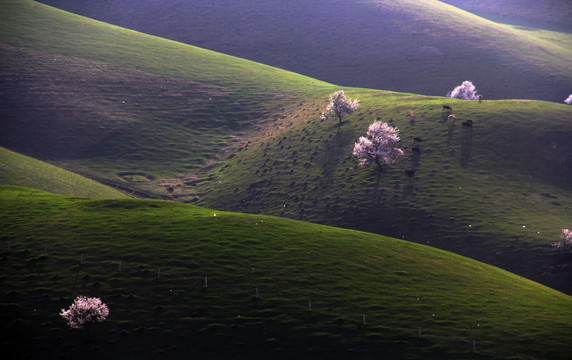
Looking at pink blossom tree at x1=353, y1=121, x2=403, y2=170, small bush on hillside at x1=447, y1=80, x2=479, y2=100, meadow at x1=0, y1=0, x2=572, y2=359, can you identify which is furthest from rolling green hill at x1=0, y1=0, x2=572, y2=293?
small bush on hillside at x1=447, y1=80, x2=479, y2=100

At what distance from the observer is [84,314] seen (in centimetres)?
3478

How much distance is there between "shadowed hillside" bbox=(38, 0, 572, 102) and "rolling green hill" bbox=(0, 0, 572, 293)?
1163 inches

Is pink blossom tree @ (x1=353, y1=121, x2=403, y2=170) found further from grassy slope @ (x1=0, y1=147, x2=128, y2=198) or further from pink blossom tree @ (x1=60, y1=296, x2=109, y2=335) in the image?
pink blossom tree @ (x1=60, y1=296, x2=109, y2=335)

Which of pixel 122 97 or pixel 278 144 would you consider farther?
pixel 122 97

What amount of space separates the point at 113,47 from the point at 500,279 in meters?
132

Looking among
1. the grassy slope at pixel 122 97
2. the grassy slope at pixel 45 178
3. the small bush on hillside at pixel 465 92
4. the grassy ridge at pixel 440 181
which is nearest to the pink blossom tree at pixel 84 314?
the grassy ridge at pixel 440 181

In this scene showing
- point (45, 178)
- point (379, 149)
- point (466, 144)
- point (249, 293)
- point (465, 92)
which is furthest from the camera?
point (465, 92)

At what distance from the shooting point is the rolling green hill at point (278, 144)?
7150cm

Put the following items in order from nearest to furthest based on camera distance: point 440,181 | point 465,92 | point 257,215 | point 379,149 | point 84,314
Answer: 1. point 84,314
2. point 257,215
3. point 440,181
4. point 379,149
5. point 465,92

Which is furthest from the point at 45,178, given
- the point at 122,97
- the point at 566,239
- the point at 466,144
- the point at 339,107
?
the point at 566,239

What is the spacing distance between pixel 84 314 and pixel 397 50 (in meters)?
164

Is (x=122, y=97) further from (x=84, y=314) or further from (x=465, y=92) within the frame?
(x=84, y=314)

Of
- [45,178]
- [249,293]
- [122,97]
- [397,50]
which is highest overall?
[397,50]

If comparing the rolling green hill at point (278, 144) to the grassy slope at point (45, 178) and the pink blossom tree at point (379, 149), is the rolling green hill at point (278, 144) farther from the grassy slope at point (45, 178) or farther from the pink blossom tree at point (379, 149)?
the grassy slope at point (45, 178)
